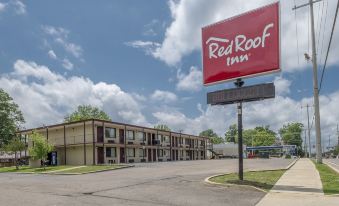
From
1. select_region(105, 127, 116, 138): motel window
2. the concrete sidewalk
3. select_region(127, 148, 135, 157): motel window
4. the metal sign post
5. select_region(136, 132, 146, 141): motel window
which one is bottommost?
select_region(127, 148, 135, 157): motel window

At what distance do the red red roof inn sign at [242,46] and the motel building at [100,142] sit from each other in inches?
1198

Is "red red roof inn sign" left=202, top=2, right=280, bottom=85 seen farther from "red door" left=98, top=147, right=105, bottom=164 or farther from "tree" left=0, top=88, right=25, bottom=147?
"tree" left=0, top=88, right=25, bottom=147

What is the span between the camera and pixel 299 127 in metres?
162

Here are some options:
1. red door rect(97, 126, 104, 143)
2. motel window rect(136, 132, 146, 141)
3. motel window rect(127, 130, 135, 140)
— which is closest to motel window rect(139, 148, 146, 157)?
motel window rect(136, 132, 146, 141)

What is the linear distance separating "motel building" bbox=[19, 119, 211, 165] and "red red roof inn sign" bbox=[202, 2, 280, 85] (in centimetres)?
3043

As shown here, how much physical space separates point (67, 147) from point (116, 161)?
664 cm

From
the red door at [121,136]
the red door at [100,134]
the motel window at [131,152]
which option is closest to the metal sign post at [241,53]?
the red door at [100,134]

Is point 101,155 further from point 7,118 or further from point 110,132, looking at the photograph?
point 7,118

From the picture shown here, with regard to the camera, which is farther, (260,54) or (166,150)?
(166,150)

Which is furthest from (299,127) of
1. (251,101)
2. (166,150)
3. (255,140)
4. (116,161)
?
(251,101)

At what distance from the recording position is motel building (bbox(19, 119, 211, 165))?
47500 millimetres

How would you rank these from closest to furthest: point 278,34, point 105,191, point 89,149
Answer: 1. point 105,191
2. point 278,34
3. point 89,149

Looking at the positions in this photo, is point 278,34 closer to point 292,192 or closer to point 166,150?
point 292,192

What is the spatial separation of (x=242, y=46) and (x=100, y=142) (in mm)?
33495
